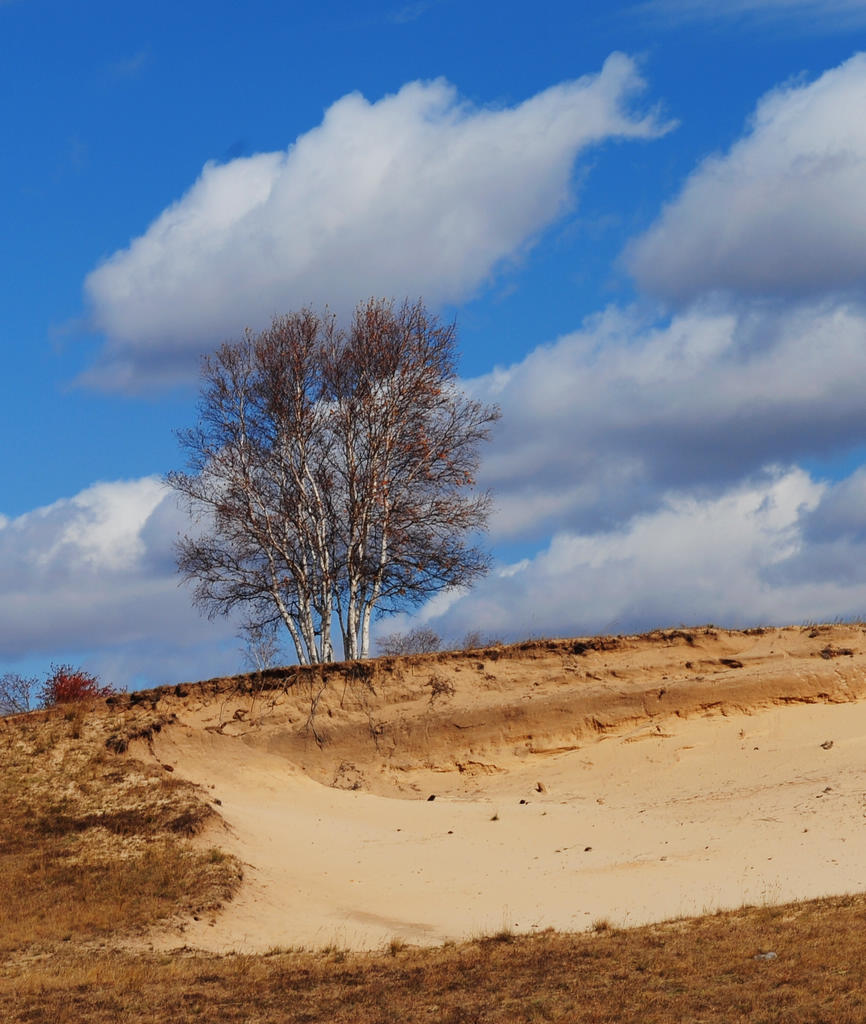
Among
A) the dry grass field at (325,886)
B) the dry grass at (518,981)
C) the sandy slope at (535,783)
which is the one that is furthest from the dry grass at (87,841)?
the dry grass at (518,981)

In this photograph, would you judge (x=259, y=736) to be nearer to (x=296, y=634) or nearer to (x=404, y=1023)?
(x=296, y=634)

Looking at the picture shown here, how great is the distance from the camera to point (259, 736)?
1061 inches

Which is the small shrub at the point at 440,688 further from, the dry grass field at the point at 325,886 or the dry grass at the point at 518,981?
the dry grass at the point at 518,981

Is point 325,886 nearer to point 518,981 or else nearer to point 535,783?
point 535,783

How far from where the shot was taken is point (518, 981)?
13914 millimetres

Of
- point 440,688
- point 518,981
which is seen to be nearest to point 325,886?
point 518,981

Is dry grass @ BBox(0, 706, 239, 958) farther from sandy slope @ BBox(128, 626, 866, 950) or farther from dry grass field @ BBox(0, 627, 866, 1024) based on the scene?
sandy slope @ BBox(128, 626, 866, 950)

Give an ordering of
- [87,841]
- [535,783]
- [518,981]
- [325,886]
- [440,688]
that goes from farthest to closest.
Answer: [440,688]
[535,783]
[87,841]
[325,886]
[518,981]

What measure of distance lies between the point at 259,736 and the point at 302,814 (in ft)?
10.2

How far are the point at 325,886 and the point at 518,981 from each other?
7.04m

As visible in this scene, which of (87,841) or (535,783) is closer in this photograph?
(87,841)

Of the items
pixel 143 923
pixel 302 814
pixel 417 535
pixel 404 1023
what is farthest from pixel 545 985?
pixel 417 535

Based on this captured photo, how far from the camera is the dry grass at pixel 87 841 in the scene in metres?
18.9

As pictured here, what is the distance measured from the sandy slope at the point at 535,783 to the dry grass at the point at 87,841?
80cm
